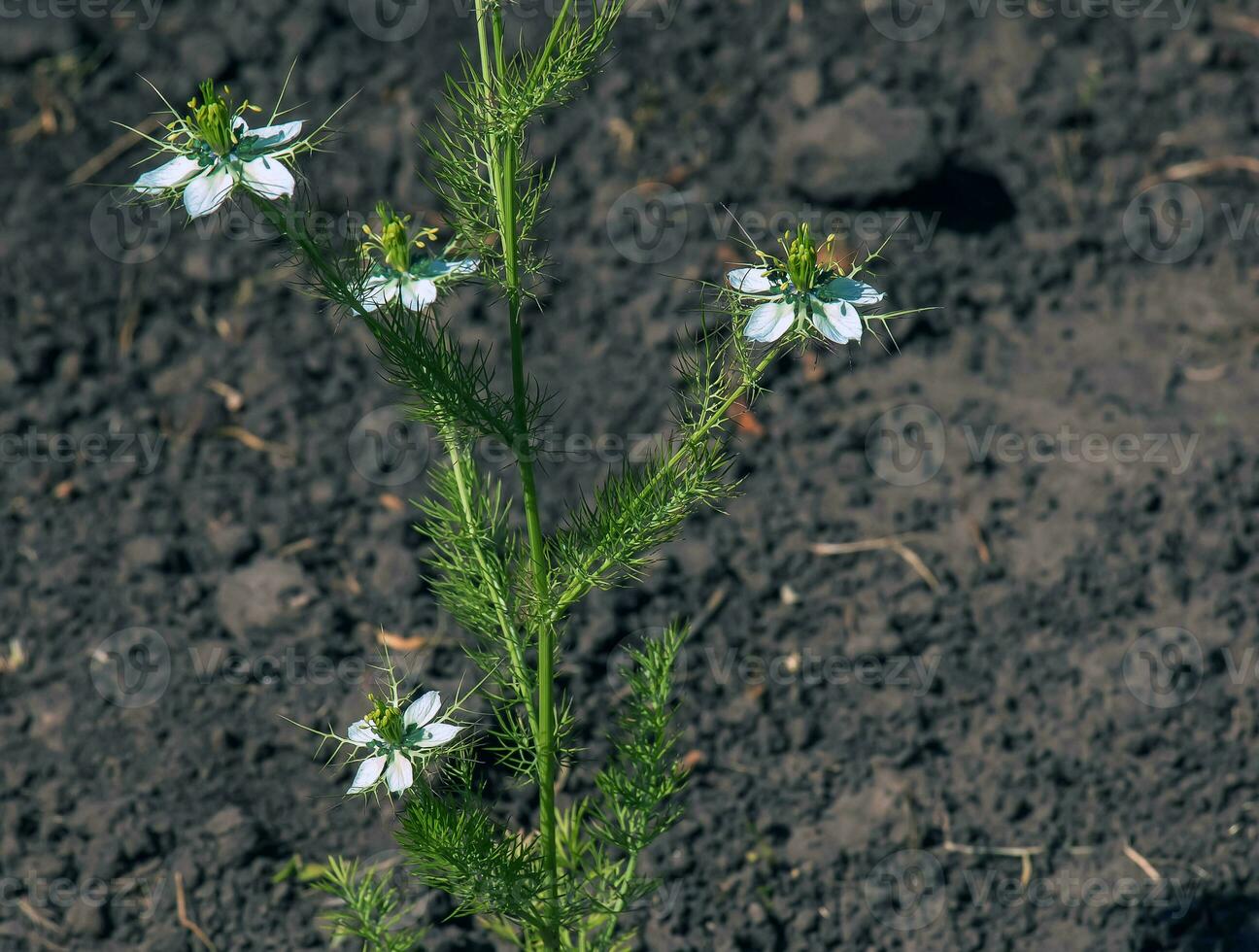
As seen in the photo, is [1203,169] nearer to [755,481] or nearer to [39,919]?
[755,481]

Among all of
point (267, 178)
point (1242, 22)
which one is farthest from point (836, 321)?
A: point (1242, 22)

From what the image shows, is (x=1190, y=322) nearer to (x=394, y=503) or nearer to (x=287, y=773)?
(x=394, y=503)

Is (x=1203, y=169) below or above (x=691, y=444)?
above

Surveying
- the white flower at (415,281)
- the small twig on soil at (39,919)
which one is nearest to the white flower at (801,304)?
the white flower at (415,281)

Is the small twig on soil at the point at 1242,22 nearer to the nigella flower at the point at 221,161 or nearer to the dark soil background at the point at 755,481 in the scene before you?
the dark soil background at the point at 755,481

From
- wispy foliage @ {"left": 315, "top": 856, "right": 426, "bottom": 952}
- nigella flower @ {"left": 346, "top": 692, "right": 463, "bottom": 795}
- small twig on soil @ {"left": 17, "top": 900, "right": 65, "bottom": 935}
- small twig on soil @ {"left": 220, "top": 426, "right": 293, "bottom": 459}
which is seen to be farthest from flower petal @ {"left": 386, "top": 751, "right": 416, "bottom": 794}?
small twig on soil @ {"left": 220, "top": 426, "right": 293, "bottom": 459}
